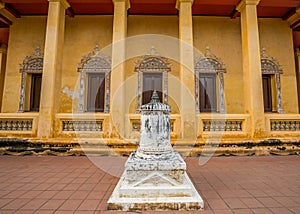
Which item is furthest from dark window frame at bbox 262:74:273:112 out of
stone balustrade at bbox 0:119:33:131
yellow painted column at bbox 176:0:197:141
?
stone balustrade at bbox 0:119:33:131

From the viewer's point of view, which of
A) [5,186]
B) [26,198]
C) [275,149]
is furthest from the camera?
[275,149]

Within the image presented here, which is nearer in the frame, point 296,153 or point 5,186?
point 5,186

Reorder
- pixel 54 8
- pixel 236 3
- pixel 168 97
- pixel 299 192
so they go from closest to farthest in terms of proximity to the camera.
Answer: pixel 299 192
pixel 54 8
pixel 236 3
pixel 168 97

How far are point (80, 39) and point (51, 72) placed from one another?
262 cm

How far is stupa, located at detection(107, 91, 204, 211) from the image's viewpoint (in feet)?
8.66

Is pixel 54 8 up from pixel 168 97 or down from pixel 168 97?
up

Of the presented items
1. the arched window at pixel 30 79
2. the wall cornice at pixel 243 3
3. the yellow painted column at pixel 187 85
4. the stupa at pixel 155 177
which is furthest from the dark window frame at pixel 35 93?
the wall cornice at pixel 243 3

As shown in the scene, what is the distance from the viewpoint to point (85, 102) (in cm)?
810

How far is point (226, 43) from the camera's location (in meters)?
8.44

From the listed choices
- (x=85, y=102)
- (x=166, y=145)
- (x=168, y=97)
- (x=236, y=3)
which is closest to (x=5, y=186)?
(x=166, y=145)

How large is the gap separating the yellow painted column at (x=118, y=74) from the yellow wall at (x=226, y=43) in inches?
135

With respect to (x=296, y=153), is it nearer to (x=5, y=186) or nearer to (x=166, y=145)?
(x=166, y=145)

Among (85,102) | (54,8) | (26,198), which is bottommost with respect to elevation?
(26,198)

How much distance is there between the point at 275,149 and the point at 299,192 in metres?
3.56
